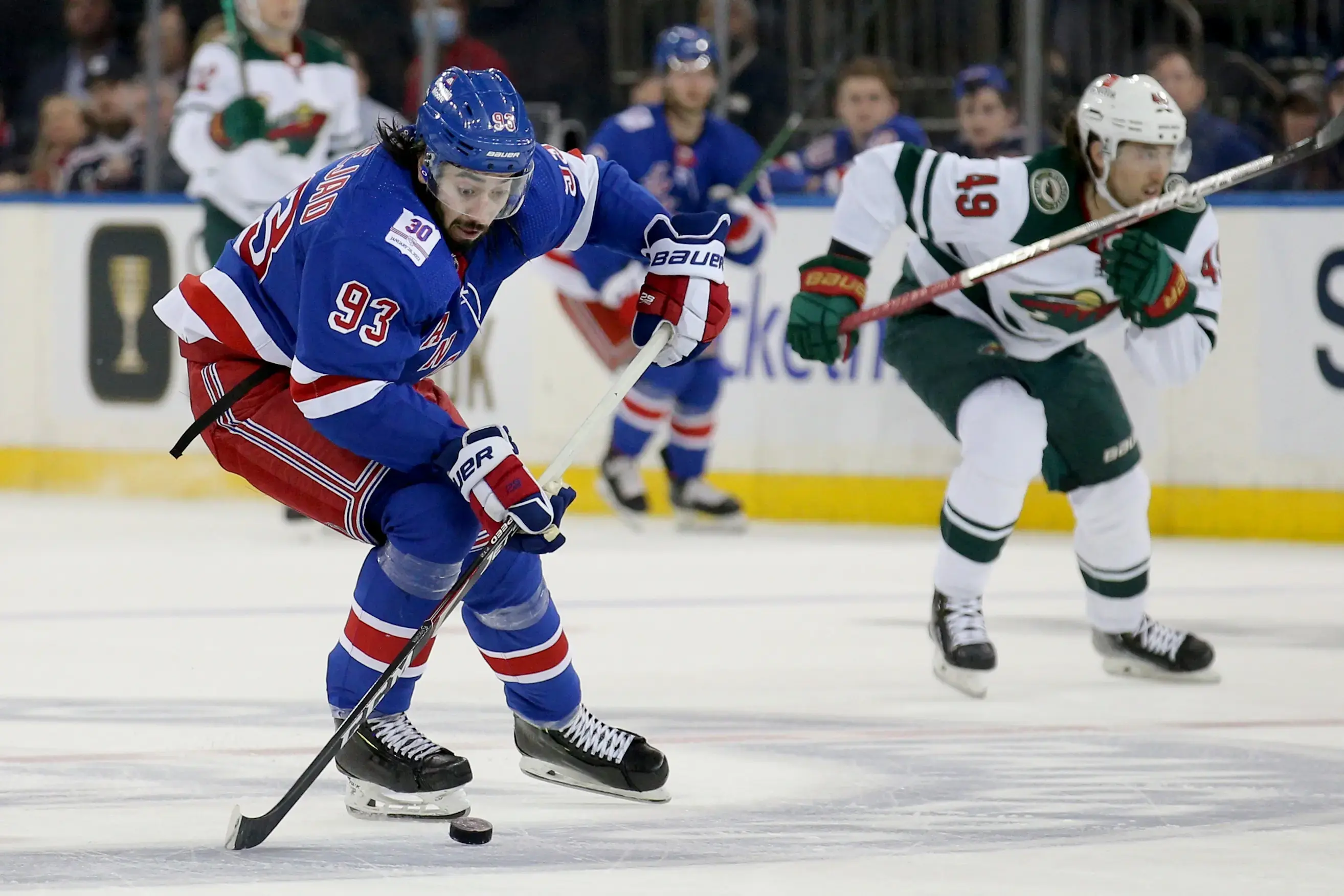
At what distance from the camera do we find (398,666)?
3205 mm

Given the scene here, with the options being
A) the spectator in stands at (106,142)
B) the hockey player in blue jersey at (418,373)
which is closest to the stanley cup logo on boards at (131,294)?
the spectator in stands at (106,142)

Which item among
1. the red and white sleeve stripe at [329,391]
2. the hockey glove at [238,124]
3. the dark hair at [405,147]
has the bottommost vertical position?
the hockey glove at [238,124]

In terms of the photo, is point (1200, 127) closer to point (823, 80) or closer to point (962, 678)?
point (823, 80)

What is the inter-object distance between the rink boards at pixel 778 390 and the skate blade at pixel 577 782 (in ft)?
12.5

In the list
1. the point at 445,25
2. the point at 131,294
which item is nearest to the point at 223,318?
the point at 131,294

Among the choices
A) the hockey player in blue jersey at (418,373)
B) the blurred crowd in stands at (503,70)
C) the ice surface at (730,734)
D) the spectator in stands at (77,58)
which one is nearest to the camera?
the ice surface at (730,734)

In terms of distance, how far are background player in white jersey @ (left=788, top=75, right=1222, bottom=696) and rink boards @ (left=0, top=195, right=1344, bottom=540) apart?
2273 mm

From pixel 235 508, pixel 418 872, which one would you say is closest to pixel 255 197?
pixel 235 508

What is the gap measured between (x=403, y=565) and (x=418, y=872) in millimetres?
467

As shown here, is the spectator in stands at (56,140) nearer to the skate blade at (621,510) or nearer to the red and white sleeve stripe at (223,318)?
the skate blade at (621,510)

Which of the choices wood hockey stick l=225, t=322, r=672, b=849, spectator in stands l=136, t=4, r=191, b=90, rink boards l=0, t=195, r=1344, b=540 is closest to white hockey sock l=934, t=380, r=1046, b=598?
wood hockey stick l=225, t=322, r=672, b=849

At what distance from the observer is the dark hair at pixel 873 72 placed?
7.37 m

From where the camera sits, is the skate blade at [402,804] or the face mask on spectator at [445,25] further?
the face mask on spectator at [445,25]

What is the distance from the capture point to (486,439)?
10.2 ft
